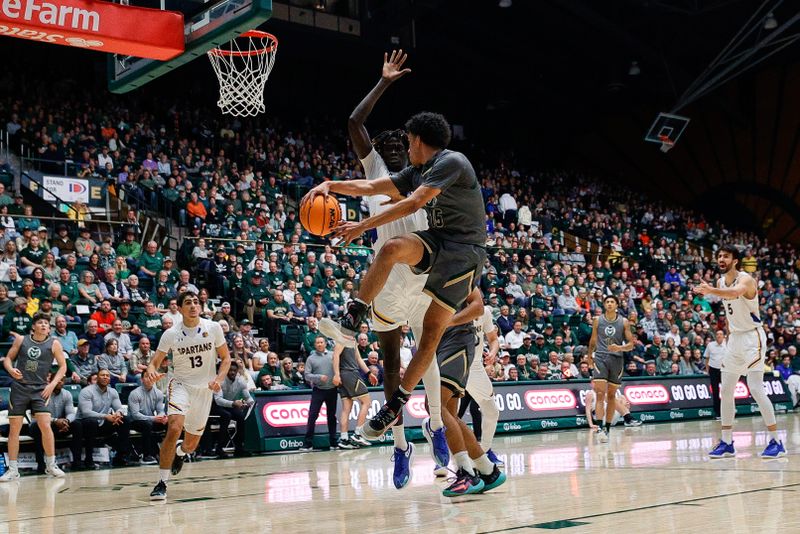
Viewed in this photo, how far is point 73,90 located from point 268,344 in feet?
33.0

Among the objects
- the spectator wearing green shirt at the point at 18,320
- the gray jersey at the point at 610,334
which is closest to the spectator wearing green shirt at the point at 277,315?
the spectator wearing green shirt at the point at 18,320

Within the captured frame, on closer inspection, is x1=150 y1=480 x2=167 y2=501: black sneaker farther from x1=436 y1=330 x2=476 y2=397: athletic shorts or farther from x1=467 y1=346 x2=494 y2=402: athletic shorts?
x1=467 y1=346 x2=494 y2=402: athletic shorts

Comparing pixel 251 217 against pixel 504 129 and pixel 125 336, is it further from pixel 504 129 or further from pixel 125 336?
pixel 504 129

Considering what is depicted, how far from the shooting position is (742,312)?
9070mm

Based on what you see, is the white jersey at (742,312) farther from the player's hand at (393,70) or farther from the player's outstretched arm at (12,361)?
the player's outstretched arm at (12,361)

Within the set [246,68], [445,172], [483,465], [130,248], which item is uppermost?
[246,68]

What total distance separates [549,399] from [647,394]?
266 cm

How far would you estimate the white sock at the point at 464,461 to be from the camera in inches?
241

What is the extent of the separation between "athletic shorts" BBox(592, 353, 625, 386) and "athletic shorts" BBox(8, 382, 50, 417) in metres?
7.75

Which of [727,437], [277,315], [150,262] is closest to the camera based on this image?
[727,437]

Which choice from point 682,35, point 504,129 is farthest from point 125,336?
point 504,129

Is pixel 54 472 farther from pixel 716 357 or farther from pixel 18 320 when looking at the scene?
pixel 716 357

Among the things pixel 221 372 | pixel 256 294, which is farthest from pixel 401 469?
pixel 256 294

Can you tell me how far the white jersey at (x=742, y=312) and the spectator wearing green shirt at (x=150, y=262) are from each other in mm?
9527
